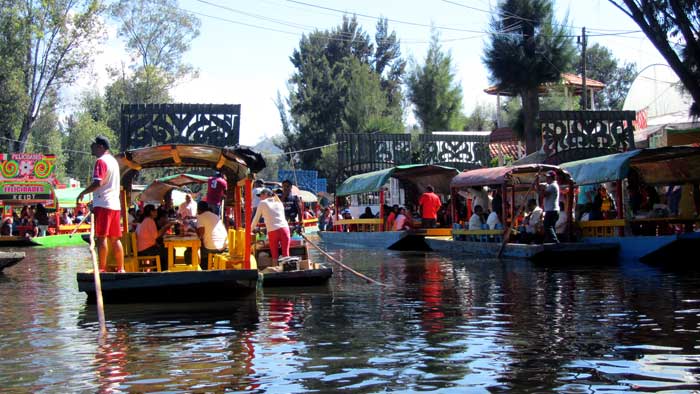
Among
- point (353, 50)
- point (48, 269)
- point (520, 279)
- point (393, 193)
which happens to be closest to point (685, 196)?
point (520, 279)

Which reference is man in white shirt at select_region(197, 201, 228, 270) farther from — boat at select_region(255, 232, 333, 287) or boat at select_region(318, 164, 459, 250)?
boat at select_region(318, 164, 459, 250)

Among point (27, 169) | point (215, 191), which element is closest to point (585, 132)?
point (215, 191)

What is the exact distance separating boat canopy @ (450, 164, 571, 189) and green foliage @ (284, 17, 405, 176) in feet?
107

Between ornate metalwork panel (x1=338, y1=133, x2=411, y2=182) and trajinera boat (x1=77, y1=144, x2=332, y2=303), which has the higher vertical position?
ornate metalwork panel (x1=338, y1=133, x2=411, y2=182)

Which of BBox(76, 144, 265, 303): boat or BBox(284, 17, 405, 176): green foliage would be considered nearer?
BBox(76, 144, 265, 303): boat

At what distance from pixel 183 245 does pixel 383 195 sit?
50.5 ft

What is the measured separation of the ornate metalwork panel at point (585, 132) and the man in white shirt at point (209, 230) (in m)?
15.4

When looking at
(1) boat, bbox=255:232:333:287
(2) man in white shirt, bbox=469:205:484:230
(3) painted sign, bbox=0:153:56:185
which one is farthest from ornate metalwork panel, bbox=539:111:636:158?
(3) painted sign, bbox=0:153:56:185

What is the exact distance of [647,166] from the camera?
64.9 feet

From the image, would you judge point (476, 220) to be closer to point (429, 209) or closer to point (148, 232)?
point (429, 209)

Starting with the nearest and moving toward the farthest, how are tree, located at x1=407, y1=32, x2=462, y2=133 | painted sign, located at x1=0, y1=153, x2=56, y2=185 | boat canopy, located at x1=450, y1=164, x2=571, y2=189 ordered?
boat canopy, located at x1=450, y1=164, x2=571, y2=189 → painted sign, located at x1=0, y1=153, x2=56, y2=185 → tree, located at x1=407, y1=32, x2=462, y2=133

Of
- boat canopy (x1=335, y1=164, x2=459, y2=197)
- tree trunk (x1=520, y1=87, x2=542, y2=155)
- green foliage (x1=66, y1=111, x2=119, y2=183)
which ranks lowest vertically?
boat canopy (x1=335, y1=164, x2=459, y2=197)

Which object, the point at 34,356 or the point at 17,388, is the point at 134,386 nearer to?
the point at 17,388

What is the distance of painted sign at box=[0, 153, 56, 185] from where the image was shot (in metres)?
32.9
